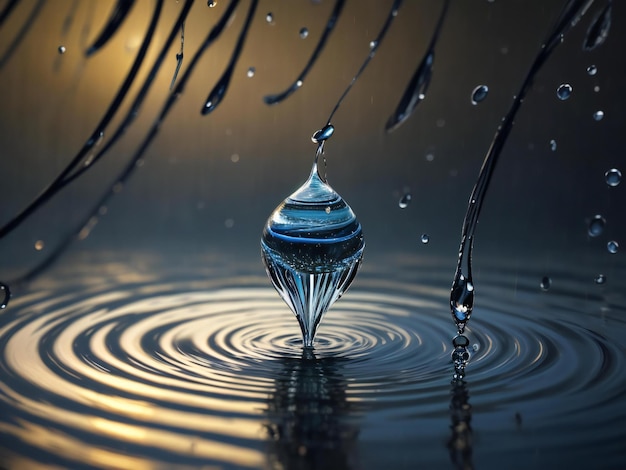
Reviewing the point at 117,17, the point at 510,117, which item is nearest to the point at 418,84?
the point at 510,117

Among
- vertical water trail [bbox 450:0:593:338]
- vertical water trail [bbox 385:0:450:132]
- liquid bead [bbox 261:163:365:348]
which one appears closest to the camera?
vertical water trail [bbox 450:0:593:338]

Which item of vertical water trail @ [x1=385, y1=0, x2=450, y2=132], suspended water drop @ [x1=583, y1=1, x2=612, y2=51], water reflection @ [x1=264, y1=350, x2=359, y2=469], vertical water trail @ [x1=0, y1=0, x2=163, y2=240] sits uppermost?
suspended water drop @ [x1=583, y1=1, x2=612, y2=51]

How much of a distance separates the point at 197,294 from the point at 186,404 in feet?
1.76

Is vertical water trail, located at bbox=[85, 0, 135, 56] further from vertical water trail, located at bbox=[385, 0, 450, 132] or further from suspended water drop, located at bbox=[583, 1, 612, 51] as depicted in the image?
suspended water drop, located at bbox=[583, 1, 612, 51]

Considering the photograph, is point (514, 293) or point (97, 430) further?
point (514, 293)

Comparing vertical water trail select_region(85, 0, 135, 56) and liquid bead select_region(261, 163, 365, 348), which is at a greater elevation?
vertical water trail select_region(85, 0, 135, 56)

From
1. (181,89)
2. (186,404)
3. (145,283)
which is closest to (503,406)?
(186,404)

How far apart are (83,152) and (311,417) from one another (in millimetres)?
307

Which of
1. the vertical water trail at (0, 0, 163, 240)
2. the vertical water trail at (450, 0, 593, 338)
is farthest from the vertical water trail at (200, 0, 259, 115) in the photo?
the vertical water trail at (450, 0, 593, 338)

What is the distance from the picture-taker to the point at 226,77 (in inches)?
34.3

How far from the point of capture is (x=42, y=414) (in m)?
0.81

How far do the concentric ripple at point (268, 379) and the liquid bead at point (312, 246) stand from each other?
0.08m

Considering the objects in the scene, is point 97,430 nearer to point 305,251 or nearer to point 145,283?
point 305,251

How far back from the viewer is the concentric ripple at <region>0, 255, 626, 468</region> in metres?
0.75
